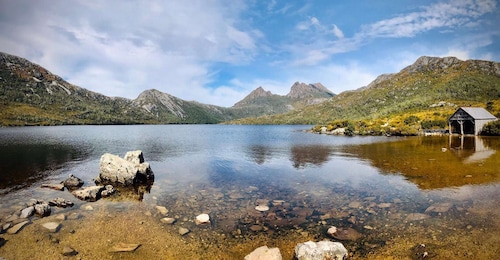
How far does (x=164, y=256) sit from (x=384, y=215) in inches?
511

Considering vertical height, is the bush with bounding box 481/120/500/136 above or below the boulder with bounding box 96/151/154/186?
above

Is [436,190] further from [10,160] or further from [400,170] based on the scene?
[10,160]

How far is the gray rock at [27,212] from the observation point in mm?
16258

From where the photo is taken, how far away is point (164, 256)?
1170 centimetres

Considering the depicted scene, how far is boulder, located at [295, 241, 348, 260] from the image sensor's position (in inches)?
412

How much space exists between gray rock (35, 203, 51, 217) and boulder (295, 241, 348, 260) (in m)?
16.4

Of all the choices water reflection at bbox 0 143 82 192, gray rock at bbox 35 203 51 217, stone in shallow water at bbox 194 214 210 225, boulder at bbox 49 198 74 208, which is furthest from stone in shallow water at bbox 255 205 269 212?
water reflection at bbox 0 143 82 192

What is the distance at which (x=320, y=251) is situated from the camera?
Answer: 10.5m

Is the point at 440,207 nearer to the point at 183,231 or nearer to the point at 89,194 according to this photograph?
the point at 183,231

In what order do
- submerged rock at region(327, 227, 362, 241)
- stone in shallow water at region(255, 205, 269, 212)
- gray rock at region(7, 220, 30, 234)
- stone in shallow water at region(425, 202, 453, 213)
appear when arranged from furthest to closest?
stone in shallow water at region(255, 205, 269, 212)
stone in shallow water at region(425, 202, 453, 213)
gray rock at region(7, 220, 30, 234)
submerged rock at region(327, 227, 362, 241)

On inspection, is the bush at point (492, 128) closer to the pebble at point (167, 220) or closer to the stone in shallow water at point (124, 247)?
the pebble at point (167, 220)

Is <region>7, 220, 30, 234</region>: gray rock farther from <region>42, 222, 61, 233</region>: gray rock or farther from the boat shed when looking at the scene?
the boat shed

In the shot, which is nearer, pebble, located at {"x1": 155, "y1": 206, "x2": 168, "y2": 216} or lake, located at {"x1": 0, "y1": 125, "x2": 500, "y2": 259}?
lake, located at {"x1": 0, "y1": 125, "x2": 500, "y2": 259}

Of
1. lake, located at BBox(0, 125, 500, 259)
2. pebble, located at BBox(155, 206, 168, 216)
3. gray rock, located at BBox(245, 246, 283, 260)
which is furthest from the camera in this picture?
pebble, located at BBox(155, 206, 168, 216)
